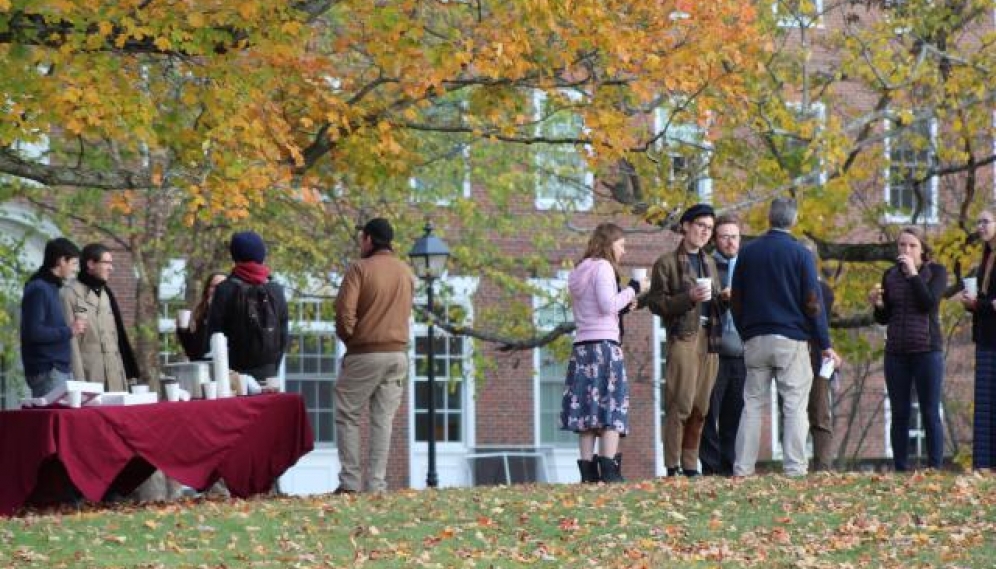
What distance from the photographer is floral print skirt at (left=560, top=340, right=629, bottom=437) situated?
14.8 meters

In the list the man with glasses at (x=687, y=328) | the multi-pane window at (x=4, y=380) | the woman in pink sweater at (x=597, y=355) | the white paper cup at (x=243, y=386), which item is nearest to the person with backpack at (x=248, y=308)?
the white paper cup at (x=243, y=386)

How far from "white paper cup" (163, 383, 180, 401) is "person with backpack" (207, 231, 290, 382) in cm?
117

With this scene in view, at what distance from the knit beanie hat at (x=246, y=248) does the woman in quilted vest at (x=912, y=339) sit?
452 cm

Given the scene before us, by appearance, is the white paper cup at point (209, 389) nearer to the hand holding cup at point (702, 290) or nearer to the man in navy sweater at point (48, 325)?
the man in navy sweater at point (48, 325)

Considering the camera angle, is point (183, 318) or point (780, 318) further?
point (183, 318)

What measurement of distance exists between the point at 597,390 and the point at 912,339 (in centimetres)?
252

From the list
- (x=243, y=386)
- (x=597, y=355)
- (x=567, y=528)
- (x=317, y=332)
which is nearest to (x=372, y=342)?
(x=243, y=386)

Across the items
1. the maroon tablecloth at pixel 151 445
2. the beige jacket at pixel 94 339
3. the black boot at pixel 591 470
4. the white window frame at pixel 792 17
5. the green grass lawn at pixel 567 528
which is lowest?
the green grass lawn at pixel 567 528

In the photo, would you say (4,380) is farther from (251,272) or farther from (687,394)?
(687,394)

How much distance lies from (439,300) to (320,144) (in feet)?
40.9

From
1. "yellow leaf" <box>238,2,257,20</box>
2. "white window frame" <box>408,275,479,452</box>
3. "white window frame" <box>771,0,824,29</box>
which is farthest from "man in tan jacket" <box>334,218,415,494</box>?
"white window frame" <box>408,275,479,452</box>

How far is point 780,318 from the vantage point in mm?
14648

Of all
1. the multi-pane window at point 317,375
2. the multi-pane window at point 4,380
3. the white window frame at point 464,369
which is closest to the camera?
the multi-pane window at point 4,380

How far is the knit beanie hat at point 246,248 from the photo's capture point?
1538cm
